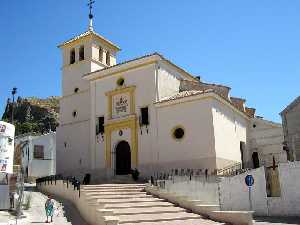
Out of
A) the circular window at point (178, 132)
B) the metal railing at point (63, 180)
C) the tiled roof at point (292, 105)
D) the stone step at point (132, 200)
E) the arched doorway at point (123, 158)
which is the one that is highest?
the tiled roof at point (292, 105)

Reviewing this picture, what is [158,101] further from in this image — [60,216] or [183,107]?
[60,216]

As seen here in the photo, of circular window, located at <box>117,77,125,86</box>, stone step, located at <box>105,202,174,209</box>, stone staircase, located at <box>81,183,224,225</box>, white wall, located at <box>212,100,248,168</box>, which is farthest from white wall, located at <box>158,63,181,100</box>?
stone step, located at <box>105,202,174,209</box>

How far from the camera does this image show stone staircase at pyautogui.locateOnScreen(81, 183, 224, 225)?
42.9ft

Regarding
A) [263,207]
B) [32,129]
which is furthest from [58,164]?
[32,129]

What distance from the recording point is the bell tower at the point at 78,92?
91.7ft

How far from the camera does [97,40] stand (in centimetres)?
3003

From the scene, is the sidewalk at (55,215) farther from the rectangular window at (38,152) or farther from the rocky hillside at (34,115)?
the rocky hillside at (34,115)

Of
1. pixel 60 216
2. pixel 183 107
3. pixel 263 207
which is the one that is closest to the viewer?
pixel 60 216

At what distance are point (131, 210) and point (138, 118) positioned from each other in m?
11.0

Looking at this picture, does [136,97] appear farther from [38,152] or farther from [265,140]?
[38,152]

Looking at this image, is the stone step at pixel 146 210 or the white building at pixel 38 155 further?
the white building at pixel 38 155

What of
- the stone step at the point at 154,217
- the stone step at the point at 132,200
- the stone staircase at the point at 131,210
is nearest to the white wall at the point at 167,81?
the stone staircase at the point at 131,210

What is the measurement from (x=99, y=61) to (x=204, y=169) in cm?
1308

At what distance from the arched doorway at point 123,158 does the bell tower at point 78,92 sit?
8.10 feet
